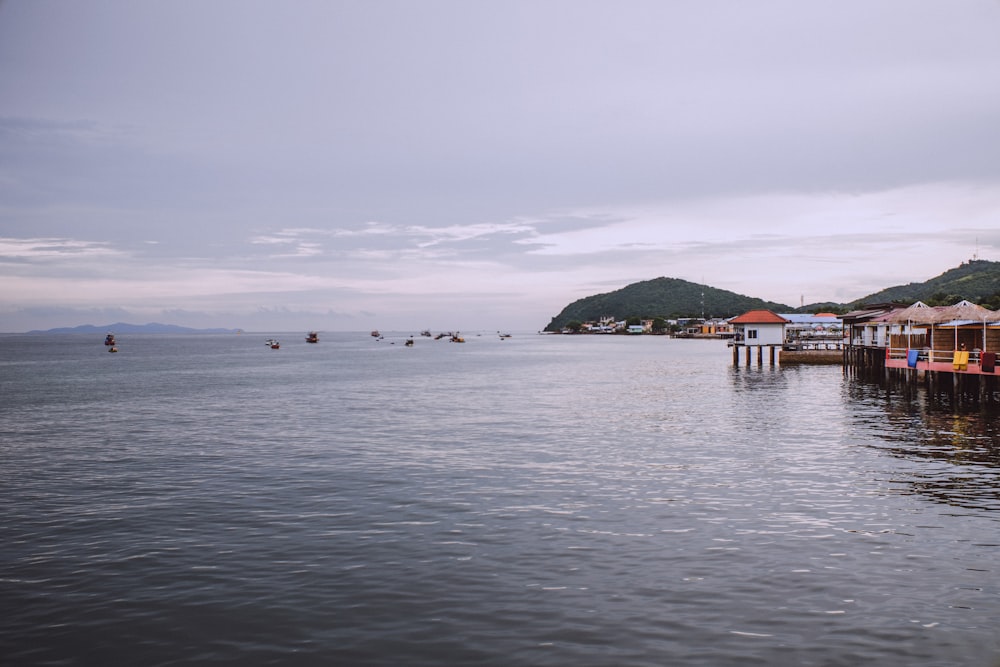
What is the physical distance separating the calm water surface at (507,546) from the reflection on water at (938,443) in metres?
0.17

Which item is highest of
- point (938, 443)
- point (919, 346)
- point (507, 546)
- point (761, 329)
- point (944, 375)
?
point (761, 329)

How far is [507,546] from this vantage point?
1441 centimetres

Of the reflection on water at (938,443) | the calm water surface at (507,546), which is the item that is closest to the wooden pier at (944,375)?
the reflection on water at (938,443)

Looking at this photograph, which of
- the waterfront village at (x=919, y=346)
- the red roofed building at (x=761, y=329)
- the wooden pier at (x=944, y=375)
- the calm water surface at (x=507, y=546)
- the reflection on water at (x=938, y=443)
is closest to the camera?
the calm water surface at (x=507, y=546)

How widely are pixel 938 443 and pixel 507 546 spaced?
806 inches

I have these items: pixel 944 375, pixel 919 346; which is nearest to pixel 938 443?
pixel 944 375

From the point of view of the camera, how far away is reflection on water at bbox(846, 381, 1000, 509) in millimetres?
19031

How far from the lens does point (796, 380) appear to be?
61406 mm

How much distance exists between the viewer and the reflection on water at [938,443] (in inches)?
749

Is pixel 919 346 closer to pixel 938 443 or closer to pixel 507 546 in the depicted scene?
pixel 938 443

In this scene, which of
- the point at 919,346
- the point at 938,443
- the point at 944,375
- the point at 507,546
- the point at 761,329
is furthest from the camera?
the point at 761,329

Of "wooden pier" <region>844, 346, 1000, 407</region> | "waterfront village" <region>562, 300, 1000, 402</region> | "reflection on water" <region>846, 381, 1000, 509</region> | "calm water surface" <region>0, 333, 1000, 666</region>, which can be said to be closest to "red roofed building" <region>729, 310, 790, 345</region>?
"waterfront village" <region>562, 300, 1000, 402</region>

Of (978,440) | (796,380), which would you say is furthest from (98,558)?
(796,380)

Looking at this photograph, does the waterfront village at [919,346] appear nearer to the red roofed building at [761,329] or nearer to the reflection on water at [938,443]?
the red roofed building at [761,329]
